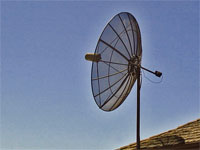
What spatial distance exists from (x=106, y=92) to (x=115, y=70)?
2.07 feet

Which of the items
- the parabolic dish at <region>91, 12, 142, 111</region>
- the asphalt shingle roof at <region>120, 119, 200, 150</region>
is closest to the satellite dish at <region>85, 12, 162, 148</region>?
the parabolic dish at <region>91, 12, 142, 111</region>

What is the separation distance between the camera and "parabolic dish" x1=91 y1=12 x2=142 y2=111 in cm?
760

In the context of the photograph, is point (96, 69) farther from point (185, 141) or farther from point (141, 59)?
point (185, 141)

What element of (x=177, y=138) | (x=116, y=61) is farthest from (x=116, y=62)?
(x=177, y=138)

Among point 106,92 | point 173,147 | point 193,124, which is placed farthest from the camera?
point 193,124

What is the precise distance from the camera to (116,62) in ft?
26.3

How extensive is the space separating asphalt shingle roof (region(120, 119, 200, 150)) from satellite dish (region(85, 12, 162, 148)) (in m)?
1.42

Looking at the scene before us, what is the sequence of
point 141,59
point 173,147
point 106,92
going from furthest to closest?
point 106,92, point 141,59, point 173,147

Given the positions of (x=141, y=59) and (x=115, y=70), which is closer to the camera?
(x=141, y=59)

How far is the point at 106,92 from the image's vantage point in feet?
25.9

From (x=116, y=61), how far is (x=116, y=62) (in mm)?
30

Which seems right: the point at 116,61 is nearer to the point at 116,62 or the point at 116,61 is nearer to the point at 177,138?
the point at 116,62

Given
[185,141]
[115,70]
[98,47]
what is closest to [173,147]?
[185,141]

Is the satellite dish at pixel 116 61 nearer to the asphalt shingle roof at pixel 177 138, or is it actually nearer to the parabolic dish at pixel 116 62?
the parabolic dish at pixel 116 62
